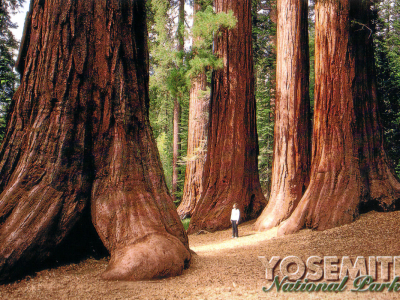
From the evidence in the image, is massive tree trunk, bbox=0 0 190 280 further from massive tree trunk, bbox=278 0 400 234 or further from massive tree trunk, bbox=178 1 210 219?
massive tree trunk, bbox=178 1 210 219

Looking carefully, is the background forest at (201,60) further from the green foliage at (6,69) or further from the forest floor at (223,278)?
the forest floor at (223,278)

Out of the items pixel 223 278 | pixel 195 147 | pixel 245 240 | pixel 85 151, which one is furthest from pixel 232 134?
pixel 223 278

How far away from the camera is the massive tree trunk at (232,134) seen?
9.44 m

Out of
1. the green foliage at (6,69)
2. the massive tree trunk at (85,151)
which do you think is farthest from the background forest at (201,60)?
the massive tree trunk at (85,151)

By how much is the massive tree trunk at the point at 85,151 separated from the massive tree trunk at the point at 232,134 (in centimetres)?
512

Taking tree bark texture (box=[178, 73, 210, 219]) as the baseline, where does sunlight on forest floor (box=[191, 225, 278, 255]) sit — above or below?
below

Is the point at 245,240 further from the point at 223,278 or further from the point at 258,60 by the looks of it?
the point at 258,60

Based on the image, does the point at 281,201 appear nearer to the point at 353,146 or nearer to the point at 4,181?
the point at 353,146

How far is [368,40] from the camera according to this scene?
270 inches

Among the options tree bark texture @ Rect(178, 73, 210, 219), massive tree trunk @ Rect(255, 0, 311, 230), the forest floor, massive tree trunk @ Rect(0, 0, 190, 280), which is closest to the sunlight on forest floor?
massive tree trunk @ Rect(255, 0, 311, 230)

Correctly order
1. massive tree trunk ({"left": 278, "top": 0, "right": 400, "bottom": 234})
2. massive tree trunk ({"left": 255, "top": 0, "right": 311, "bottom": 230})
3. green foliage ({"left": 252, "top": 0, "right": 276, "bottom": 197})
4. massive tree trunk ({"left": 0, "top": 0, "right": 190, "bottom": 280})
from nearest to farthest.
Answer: massive tree trunk ({"left": 0, "top": 0, "right": 190, "bottom": 280}) < massive tree trunk ({"left": 278, "top": 0, "right": 400, "bottom": 234}) < massive tree trunk ({"left": 255, "top": 0, "right": 311, "bottom": 230}) < green foliage ({"left": 252, "top": 0, "right": 276, "bottom": 197})

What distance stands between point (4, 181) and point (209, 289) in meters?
2.68

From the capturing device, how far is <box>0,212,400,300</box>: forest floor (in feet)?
9.73

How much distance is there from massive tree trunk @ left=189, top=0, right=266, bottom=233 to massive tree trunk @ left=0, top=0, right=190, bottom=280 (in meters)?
5.12
